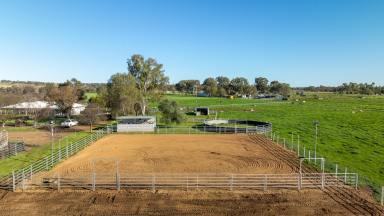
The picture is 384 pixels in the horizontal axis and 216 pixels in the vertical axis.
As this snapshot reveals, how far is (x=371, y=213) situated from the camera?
17109mm

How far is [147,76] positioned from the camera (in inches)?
2694

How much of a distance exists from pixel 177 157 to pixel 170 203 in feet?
40.1

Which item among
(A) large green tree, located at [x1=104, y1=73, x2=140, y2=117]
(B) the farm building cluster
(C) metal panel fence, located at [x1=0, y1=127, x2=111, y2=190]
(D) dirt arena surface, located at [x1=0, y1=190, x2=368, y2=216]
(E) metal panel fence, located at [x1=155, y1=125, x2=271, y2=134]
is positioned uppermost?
(A) large green tree, located at [x1=104, y1=73, x2=140, y2=117]

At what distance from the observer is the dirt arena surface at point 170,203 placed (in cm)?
1739

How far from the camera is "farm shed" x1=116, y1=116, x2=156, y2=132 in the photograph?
48875mm

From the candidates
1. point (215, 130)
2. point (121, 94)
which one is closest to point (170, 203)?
point (215, 130)

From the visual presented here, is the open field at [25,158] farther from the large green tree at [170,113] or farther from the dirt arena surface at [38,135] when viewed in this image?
the large green tree at [170,113]

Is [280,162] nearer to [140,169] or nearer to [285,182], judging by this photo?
[285,182]

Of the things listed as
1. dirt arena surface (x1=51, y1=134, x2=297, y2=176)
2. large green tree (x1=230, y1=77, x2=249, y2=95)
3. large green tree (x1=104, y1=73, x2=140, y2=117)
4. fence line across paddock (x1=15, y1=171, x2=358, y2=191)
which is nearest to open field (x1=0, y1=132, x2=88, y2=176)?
dirt arena surface (x1=51, y1=134, x2=297, y2=176)

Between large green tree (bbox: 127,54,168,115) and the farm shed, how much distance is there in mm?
17552

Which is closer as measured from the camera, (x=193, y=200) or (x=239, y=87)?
(x=193, y=200)

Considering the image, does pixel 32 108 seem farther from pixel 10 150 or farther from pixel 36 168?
pixel 36 168

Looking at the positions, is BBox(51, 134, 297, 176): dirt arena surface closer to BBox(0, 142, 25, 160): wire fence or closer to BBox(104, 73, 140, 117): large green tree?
BBox(0, 142, 25, 160): wire fence

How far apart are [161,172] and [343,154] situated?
19865 mm
